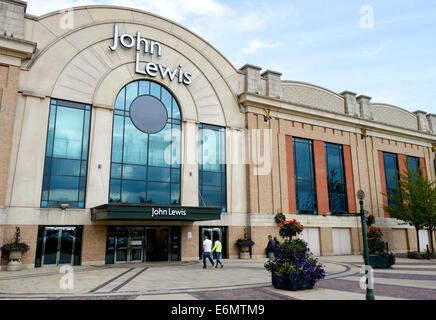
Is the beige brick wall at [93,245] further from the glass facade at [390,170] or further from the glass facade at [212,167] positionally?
the glass facade at [390,170]

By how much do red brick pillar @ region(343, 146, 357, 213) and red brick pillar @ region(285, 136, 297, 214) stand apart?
652cm

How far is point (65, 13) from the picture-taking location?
21.8m

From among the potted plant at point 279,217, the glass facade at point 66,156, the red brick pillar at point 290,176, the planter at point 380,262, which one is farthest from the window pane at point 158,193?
the planter at point 380,262

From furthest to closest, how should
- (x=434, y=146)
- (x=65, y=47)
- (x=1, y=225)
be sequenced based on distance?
(x=434, y=146) < (x=65, y=47) < (x=1, y=225)

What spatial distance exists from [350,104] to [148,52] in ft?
67.4

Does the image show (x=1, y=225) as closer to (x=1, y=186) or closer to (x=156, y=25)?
(x=1, y=186)

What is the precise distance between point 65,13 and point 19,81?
5.51 m

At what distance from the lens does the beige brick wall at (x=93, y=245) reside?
2002 cm

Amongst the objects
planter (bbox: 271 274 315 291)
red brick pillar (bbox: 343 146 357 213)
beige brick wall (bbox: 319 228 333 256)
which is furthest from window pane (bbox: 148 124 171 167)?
red brick pillar (bbox: 343 146 357 213)

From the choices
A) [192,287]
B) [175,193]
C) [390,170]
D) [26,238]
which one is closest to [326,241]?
[390,170]

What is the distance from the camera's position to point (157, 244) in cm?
2266

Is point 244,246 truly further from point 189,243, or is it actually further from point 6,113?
point 6,113

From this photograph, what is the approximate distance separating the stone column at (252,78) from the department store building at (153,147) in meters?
0.15

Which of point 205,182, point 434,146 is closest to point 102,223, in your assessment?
point 205,182
